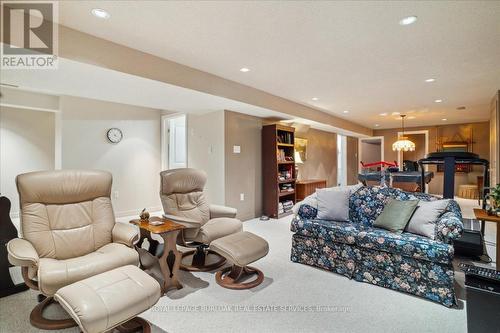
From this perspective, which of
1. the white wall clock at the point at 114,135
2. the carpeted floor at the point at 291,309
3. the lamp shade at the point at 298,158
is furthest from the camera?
the lamp shade at the point at 298,158

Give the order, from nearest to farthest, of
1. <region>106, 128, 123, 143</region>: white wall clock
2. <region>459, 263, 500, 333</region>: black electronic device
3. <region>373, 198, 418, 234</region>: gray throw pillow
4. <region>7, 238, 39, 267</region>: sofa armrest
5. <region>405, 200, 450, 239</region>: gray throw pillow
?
<region>459, 263, 500, 333</region>: black electronic device < <region>7, 238, 39, 267</region>: sofa armrest < <region>405, 200, 450, 239</region>: gray throw pillow < <region>373, 198, 418, 234</region>: gray throw pillow < <region>106, 128, 123, 143</region>: white wall clock

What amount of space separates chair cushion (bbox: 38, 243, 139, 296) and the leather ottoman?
2.58ft

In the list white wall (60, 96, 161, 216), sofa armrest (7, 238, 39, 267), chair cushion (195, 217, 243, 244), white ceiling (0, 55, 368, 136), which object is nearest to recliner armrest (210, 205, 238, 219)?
chair cushion (195, 217, 243, 244)

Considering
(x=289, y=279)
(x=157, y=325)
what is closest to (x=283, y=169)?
(x=289, y=279)

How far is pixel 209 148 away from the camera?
5.08 meters

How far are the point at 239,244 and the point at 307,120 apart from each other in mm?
4245

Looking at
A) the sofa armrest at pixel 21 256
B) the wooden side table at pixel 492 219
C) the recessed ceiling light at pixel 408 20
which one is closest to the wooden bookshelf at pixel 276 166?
the recessed ceiling light at pixel 408 20

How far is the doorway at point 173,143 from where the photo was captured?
235 inches

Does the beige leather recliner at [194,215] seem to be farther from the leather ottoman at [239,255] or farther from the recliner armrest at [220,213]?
the leather ottoman at [239,255]

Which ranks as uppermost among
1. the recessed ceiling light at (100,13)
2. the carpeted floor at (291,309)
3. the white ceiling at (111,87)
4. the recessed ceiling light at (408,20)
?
the recessed ceiling light at (408,20)

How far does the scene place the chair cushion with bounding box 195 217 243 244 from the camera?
2.80 meters

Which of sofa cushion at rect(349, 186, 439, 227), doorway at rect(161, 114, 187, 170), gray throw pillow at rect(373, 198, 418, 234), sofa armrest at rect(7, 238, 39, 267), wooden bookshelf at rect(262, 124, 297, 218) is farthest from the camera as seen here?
doorway at rect(161, 114, 187, 170)

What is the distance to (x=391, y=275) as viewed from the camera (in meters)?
2.46

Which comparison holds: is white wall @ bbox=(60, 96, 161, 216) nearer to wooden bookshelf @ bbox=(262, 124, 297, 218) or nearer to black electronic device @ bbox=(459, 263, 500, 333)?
wooden bookshelf @ bbox=(262, 124, 297, 218)
